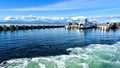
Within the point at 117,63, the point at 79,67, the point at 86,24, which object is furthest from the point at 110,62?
the point at 86,24

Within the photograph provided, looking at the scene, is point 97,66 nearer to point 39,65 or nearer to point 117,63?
point 117,63

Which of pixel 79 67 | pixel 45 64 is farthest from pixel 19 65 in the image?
pixel 79 67

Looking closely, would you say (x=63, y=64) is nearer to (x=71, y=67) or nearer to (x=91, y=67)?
(x=71, y=67)

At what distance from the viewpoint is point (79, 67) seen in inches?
781

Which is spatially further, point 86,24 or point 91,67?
point 86,24

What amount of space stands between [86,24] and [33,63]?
Result: 353ft

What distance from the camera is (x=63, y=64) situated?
66.4 ft

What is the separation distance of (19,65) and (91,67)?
693 cm

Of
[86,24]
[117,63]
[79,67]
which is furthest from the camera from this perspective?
[86,24]

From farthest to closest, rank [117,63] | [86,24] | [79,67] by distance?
[86,24] → [117,63] → [79,67]

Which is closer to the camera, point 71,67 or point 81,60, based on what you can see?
point 71,67

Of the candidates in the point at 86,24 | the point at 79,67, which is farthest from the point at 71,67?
the point at 86,24

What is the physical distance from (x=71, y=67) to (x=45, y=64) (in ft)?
8.46

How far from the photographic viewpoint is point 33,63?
20.9 m
